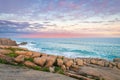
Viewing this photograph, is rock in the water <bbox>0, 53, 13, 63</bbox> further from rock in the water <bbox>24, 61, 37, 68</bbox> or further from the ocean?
the ocean

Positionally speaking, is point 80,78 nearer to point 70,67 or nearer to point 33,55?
point 70,67

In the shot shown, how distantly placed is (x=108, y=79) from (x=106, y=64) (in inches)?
174

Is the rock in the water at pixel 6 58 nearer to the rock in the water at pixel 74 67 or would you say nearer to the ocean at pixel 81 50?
the rock in the water at pixel 74 67

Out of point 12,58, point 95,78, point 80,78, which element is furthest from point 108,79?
point 12,58

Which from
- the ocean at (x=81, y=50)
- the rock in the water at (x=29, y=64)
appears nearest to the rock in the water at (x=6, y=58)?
the rock in the water at (x=29, y=64)

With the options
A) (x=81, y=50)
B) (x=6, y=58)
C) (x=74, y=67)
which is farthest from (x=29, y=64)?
(x=81, y=50)

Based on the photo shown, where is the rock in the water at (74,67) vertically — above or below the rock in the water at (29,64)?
below

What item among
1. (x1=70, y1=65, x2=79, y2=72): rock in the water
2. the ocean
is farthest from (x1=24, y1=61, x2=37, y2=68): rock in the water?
the ocean

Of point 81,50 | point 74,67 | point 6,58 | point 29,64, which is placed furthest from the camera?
point 81,50

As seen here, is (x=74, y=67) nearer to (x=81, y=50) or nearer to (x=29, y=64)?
(x=29, y=64)

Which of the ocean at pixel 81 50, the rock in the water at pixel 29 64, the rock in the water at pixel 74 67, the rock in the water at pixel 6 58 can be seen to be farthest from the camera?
the ocean at pixel 81 50

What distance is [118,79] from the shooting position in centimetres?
997

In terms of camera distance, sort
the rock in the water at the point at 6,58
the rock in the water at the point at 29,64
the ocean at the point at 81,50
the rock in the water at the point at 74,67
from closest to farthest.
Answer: the rock in the water at the point at 29,64, the rock in the water at the point at 6,58, the rock in the water at the point at 74,67, the ocean at the point at 81,50

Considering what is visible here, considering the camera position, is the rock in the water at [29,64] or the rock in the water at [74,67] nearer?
the rock in the water at [29,64]
